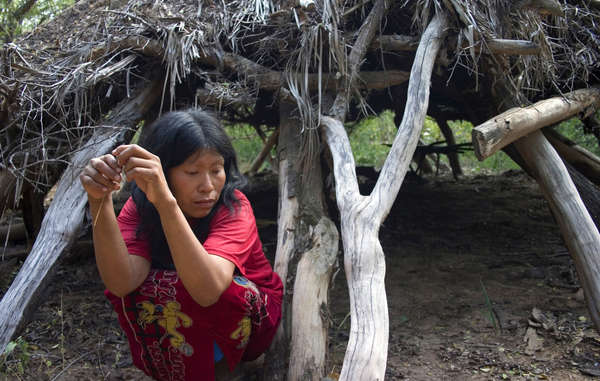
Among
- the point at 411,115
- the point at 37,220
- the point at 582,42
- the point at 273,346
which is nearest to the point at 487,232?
the point at 582,42

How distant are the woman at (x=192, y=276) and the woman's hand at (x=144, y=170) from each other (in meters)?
0.19

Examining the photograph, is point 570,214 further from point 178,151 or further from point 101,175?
point 101,175

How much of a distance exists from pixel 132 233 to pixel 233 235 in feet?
1.38

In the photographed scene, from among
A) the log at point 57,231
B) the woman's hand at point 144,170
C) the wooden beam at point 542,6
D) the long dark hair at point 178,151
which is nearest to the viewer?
the woman's hand at point 144,170

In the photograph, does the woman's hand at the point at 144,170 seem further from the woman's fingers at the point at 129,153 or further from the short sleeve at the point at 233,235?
the short sleeve at the point at 233,235

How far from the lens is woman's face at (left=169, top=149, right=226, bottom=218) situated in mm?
1993

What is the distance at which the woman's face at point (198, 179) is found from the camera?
78.5 inches

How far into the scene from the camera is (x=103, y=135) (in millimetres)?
2996

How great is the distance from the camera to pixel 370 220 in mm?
2188

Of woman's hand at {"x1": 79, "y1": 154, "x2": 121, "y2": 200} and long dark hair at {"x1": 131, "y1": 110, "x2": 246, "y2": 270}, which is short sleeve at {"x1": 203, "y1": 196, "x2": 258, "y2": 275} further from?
woman's hand at {"x1": 79, "y1": 154, "x2": 121, "y2": 200}

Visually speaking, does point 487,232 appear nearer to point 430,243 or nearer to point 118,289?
point 430,243

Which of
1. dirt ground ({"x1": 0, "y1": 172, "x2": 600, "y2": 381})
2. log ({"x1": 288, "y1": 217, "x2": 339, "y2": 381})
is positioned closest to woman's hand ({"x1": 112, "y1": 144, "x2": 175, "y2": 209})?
log ({"x1": 288, "y1": 217, "x2": 339, "y2": 381})

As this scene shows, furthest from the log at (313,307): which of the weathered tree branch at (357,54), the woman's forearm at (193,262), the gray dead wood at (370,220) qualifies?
the weathered tree branch at (357,54)

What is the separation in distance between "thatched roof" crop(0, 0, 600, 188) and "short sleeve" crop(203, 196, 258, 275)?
3.29 ft
